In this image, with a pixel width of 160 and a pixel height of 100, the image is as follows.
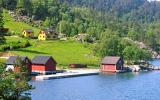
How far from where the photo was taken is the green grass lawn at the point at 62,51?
131 metres

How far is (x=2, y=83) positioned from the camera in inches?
1395

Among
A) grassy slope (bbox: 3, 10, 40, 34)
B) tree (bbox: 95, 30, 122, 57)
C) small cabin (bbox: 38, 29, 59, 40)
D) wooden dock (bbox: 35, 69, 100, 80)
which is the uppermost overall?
grassy slope (bbox: 3, 10, 40, 34)

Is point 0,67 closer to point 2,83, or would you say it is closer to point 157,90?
point 2,83

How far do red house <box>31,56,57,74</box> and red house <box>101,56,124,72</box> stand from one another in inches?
767

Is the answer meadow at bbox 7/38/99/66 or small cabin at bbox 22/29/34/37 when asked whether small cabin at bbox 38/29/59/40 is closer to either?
small cabin at bbox 22/29/34/37

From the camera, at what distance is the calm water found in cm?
7756

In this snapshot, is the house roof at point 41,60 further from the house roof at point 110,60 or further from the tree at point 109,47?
the tree at point 109,47

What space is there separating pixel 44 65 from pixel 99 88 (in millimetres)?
24435

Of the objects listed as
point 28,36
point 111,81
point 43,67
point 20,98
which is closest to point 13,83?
point 20,98

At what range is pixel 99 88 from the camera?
9119 centimetres

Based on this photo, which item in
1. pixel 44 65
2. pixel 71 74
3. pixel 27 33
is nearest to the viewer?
pixel 71 74

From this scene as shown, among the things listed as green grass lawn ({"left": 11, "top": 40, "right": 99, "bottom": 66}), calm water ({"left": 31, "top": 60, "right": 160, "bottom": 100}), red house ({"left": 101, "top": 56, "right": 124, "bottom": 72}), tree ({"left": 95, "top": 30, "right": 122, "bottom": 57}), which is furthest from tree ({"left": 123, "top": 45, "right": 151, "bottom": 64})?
calm water ({"left": 31, "top": 60, "right": 160, "bottom": 100})

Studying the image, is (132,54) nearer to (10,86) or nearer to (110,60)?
(110,60)

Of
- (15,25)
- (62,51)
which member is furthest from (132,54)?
(15,25)
